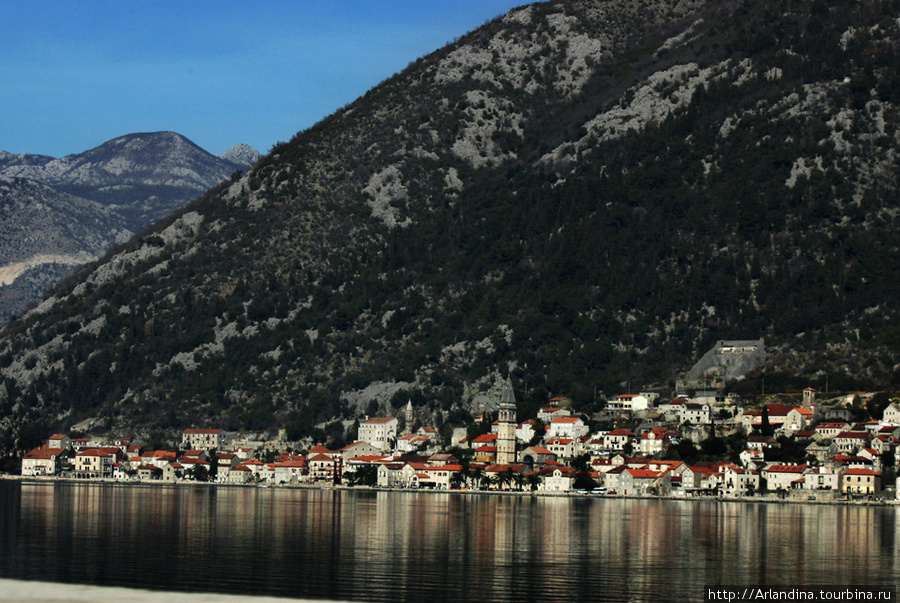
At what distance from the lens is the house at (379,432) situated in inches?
5984

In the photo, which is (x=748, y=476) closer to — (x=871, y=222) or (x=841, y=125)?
(x=871, y=222)

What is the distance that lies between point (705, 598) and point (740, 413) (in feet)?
294

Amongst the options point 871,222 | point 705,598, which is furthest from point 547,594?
point 871,222

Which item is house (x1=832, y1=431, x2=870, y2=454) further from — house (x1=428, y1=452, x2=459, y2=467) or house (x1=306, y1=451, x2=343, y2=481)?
house (x1=306, y1=451, x2=343, y2=481)

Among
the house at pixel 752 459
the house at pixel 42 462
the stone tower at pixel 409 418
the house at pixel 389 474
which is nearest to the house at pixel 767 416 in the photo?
the house at pixel 752 459

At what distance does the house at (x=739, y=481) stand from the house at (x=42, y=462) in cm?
7624

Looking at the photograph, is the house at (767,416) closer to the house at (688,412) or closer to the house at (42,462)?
the house at (688,412)

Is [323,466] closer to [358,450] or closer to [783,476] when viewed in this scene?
[358,450]

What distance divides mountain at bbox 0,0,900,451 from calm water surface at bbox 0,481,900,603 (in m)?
51.0

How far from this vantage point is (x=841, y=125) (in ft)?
552

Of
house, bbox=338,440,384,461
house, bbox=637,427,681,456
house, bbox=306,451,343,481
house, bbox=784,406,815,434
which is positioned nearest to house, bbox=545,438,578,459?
house, bbox=637,427,681,456

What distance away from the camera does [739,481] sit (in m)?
123

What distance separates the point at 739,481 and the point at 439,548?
62.7 m

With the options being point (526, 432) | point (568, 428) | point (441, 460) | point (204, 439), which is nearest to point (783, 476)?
point (568, 428)
